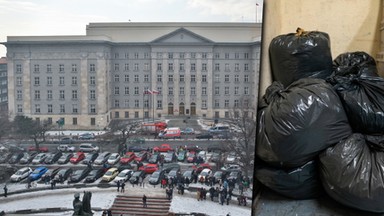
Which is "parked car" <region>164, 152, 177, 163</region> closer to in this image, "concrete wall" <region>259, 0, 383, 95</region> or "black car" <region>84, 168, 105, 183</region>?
"black car" <region>84, 168, 105, 183</region>

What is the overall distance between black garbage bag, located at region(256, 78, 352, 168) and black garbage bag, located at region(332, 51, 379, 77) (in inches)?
10.3

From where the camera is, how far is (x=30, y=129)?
1832mm

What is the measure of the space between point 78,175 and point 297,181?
3.47 ft

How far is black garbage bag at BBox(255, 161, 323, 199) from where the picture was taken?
1.97 metres

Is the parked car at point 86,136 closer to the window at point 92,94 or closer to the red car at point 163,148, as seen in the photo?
the window at point 92,94

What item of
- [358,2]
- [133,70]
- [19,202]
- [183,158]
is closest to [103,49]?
[133,70]

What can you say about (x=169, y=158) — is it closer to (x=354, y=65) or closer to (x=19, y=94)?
(x=19, y=94)

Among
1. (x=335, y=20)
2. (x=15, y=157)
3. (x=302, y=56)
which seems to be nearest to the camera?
(x=15, y=157)

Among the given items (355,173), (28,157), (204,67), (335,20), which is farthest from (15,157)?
(335,20)

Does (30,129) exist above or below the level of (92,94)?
below

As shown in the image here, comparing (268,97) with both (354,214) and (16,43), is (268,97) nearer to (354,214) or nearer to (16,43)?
(354,214)

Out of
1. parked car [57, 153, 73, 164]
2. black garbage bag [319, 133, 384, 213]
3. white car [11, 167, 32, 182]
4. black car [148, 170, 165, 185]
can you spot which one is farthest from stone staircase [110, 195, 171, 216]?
black garbage bag [319, 133, 384, 213]

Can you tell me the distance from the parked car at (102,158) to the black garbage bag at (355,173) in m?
1.04

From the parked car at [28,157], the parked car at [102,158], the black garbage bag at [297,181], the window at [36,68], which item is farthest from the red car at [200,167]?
the window at [36,68]
